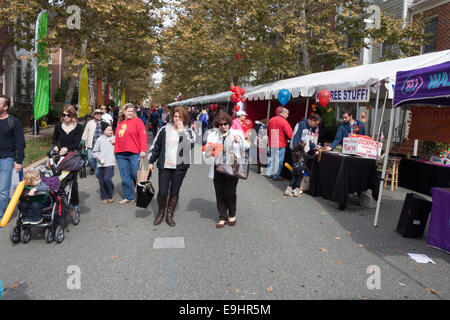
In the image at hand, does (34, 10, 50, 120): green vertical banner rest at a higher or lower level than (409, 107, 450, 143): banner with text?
higher

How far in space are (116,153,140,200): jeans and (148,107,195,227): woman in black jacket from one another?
1425 millimetres

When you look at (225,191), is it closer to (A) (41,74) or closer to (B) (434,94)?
(B) (434,94)

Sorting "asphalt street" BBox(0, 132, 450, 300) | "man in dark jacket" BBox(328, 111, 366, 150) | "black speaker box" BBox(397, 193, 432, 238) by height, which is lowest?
"asphalt street" BBox(0, 132, 450, 300)

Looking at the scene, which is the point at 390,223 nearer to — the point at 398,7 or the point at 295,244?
the point at 295,244

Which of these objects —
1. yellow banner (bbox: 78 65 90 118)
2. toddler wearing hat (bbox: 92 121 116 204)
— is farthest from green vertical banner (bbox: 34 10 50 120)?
toddler wearing hat (bbox: 92 121 116 204)

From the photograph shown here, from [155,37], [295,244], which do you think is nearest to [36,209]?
[295,244]

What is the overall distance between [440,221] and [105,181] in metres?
5.75

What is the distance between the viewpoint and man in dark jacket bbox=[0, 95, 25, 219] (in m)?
5.96

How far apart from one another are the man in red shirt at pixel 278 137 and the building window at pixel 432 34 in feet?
44.9

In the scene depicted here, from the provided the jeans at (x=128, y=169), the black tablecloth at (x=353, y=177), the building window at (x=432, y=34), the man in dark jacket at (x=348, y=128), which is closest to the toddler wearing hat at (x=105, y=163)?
the jeans at (x=128, y=169)

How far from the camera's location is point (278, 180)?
1134 cm

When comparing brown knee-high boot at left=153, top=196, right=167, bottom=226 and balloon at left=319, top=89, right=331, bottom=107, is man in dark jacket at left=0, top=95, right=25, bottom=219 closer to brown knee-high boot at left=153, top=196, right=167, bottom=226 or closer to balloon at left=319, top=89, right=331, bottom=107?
brown knee-high boot at left=153, top=196, right=167, bottom=226

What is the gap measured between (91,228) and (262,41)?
1845 cm
